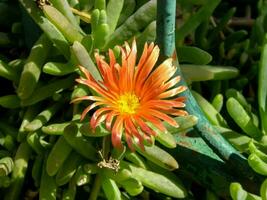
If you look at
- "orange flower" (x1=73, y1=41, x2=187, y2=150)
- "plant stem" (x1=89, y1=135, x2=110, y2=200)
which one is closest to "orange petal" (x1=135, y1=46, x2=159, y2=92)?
"orange flower" (x1=73, y1=41, x2=187, y2=150)

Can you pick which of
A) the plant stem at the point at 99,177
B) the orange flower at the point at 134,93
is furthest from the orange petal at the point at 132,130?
the plant stem at the point at 99,177

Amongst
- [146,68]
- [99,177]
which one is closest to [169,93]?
[146,68]

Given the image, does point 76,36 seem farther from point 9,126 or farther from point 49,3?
point 9,126

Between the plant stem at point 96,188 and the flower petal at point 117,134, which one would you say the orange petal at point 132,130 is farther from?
the plant stem at point 96,188

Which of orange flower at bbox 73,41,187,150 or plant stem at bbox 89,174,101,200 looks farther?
plant stem at bbox 89,174,101,200

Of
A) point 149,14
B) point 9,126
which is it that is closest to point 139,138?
point 149,14

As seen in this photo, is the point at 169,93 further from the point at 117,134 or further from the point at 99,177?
the point at 99,177

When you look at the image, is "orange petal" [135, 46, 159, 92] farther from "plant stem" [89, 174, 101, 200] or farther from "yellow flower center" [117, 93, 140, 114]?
"plant stem" [89, 174, 101, 200]

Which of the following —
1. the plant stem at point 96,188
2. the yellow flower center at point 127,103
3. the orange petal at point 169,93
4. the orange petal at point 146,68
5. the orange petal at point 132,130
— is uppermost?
the orange petal at point 146,68

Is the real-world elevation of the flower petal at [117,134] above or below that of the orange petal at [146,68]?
below
